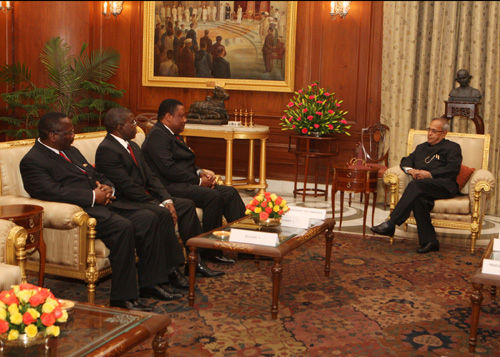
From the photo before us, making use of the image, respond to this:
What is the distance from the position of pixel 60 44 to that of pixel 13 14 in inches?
31.9

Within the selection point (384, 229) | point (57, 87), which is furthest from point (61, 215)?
point (57, 87)

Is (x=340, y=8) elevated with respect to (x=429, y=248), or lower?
elevated

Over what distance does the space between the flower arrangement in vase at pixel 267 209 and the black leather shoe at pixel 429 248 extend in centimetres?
201

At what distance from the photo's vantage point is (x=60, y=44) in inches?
390

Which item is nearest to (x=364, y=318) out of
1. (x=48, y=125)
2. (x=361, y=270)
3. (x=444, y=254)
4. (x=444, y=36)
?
(x=361, y=270)

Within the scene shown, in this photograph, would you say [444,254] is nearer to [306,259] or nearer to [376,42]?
[306,259]

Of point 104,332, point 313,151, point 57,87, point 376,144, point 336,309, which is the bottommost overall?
point 336,309

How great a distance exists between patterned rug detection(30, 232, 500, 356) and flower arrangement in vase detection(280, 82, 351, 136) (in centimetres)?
301

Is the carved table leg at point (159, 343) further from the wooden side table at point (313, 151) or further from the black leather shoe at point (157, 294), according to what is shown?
the wooden side table at point (313, 151)

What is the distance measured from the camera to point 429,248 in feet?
20.9

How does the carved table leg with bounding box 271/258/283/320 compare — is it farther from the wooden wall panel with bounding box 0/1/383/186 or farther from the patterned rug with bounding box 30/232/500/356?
the wooden wall panel with bounding box 0/1/383/186

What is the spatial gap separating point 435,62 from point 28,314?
7488 mm

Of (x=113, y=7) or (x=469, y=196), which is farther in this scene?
(x=113, y=7)

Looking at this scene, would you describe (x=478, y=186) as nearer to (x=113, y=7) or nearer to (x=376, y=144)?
(x=376, y=144)
